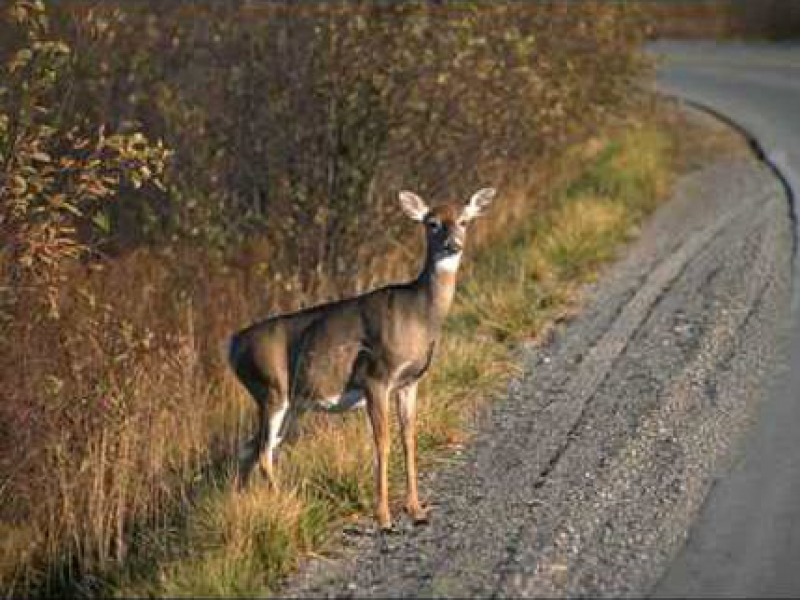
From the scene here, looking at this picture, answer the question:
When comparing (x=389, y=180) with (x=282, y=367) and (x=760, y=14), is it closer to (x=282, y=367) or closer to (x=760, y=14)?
(x=282, y=367)

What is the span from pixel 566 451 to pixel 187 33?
761 cm

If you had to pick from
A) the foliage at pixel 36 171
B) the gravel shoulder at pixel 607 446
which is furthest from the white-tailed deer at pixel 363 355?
the foliage at pixel 36 171

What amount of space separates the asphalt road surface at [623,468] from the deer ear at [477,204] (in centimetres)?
146

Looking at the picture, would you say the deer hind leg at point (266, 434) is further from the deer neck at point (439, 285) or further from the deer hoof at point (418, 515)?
the deer neck at point (439, 285)

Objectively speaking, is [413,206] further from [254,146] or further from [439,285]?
[254,146]

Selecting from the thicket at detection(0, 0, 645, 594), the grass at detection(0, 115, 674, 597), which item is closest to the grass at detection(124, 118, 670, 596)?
the grass at detection(0, 115, 674, 597)

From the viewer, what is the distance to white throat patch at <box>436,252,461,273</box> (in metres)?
8.24

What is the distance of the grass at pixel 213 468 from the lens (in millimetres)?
7324

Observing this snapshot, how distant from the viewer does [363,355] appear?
8141mm

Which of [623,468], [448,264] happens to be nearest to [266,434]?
[448,264]

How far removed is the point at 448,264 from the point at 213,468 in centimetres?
207

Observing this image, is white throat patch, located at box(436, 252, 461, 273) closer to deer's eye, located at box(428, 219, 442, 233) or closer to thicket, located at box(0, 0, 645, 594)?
deer's eye, located at box(428, 219, 442, 233)

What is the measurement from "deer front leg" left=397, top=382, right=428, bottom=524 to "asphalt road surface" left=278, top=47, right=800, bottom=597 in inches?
3.8

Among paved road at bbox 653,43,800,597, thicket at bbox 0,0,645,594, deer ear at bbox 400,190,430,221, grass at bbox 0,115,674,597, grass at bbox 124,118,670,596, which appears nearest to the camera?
paved road at bbox 653,43,800,597
